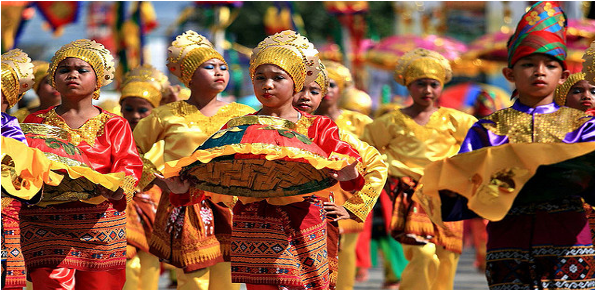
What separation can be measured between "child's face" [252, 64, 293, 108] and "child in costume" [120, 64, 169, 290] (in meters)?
1.48

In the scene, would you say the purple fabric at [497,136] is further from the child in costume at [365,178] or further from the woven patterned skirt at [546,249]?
the child in costume at [365,178]

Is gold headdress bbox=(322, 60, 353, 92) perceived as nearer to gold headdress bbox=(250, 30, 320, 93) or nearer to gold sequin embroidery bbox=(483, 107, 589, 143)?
gold headdress bbox=(250, 30, 320, 93)

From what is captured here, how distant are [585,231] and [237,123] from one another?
1943 millimetres

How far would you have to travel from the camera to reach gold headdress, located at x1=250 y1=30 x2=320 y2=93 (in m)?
5.94

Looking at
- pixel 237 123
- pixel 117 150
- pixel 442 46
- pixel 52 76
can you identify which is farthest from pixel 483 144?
pixel 442 46

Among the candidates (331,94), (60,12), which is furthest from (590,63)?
(60,12)

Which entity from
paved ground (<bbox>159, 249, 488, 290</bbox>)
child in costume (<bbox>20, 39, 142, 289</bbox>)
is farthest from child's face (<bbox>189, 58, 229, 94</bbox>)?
paved ground (<bbox>159, 249, 488, 290</bbox>)

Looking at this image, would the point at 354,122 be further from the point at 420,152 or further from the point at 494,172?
the point at 494,172

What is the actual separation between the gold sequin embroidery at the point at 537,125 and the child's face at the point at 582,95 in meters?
2.35

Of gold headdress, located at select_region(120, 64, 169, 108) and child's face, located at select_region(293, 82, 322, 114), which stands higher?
gold headdress, located at select_region(120, 64, 169, 108)

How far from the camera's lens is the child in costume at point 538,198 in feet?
17.5

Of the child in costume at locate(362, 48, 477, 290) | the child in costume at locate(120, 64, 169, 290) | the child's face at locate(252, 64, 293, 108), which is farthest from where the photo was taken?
the child in costume at locate(362, 48, 477, 290)

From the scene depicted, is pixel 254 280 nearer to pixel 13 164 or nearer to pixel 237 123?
pixel 237 123

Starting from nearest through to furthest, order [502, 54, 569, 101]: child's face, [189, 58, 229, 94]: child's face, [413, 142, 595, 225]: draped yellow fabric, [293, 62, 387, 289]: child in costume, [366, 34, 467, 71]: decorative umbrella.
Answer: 1. [413, 142, 595, 225]: draped yellow fabric
2. [502, 54, 569, 101]: child's face
3. [293, 62, 387, 289]: child in costume
4. [189, 58, 229, 94]: child's face
5. [366, 34, 467, 71]: decorative umbrella
